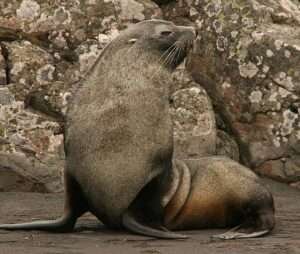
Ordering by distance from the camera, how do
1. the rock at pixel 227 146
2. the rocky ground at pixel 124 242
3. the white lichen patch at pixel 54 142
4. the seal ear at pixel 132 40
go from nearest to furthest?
the rocky ground at pixel 124 242, the seal ear at pixel 132 40, the white lichen patch at pixel 54 142, the rock at pixel 227 146

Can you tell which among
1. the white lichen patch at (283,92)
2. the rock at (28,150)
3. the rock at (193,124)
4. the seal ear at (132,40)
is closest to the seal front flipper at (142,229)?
the seal ear at (132,40)

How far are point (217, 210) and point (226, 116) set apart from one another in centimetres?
297

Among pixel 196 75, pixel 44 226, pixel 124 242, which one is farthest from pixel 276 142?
pixel 124 242

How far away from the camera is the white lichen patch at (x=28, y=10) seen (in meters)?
9.55

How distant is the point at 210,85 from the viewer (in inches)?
380

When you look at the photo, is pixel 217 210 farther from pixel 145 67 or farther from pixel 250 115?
pixel 250 115

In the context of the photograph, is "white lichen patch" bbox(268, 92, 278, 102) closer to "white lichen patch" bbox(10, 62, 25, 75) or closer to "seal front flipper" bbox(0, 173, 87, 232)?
"white lichen patch" bbox(10, 62, 25, 75)

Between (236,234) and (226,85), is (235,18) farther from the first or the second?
(236,234)

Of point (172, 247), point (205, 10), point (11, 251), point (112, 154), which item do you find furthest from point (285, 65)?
point (11, 251)

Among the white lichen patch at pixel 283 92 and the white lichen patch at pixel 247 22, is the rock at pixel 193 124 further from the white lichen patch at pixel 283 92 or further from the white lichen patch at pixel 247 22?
the white lichen patch at pixel 247 22

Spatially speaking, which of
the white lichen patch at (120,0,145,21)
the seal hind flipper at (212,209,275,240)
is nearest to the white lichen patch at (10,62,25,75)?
the white lichen patch at (120,0,145,21)

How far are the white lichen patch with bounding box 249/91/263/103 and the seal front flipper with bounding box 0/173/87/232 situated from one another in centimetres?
347

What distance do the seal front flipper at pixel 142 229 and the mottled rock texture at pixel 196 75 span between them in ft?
8.34

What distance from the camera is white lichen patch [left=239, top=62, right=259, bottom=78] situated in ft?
31.2
